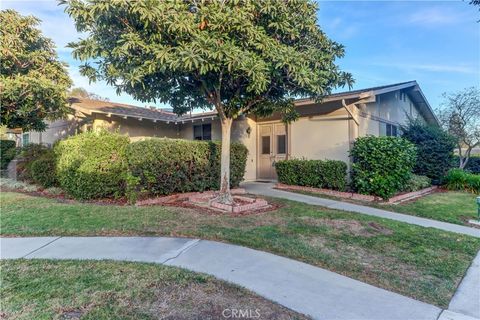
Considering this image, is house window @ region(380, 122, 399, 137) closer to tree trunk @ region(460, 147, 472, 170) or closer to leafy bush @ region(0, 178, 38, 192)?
tree trunk @ region(460, 147, 472, 170)

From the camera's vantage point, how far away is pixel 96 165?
A: 7.80 meters

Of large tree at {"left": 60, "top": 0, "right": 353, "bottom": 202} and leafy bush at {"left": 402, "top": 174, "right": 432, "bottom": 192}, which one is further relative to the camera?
leafy bush at {"left": 402, "top": 174, "right": 432, "bottom": 192}

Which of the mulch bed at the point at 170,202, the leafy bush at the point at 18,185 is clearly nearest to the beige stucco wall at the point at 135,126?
the leafy bush at the point at 18,185

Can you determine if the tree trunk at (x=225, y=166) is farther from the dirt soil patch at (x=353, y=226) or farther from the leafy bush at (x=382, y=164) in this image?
the leafy bush at (x=382, y=164)

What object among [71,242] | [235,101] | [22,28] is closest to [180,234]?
[71,242]

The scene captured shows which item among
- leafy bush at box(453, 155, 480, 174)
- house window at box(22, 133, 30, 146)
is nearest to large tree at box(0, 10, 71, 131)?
house window at box(22, 133, 30, 146)

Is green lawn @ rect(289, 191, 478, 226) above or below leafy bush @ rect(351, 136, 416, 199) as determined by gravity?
below

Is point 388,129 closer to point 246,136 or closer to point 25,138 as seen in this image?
point 246,136

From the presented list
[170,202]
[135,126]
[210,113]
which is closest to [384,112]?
[210,113]

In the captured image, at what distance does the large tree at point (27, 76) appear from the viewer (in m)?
10.1

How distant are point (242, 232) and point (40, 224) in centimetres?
390

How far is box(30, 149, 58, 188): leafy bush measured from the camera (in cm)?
989

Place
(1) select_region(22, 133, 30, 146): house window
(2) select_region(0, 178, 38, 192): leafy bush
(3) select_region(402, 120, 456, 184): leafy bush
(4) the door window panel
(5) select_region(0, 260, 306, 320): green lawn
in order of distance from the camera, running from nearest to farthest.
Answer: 1. (5) select_region(0, 260, 306, 320): green lawn
2. (2) select_region(0, 178, 38, 192): leafy bush
3. (3) select_region(402, 120, 456, 184): leafy bush
4. (4) the door window panel
5. (1) select_region(22, 133, 30, 146): house window

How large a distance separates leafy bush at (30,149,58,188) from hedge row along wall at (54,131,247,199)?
62.5 inches
